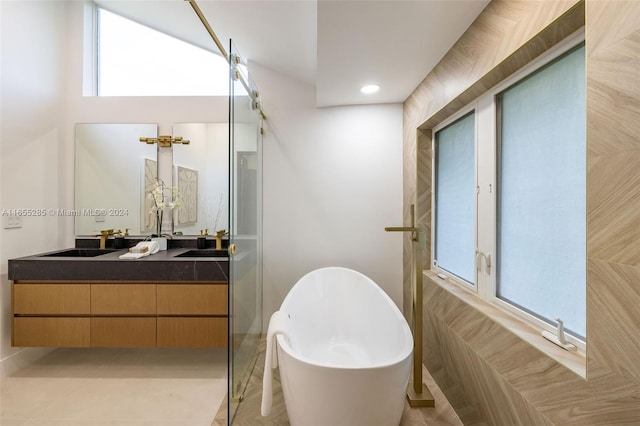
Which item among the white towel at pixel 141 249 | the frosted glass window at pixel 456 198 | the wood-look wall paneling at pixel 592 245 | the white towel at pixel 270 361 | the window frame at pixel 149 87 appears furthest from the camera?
the window frame at pixel 149 87

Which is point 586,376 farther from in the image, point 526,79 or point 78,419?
point 78,419

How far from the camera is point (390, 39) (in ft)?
5.23

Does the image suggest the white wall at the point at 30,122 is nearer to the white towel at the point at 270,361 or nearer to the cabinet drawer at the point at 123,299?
the cabinet drawer at the point at 123,299

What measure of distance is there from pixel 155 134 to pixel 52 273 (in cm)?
137

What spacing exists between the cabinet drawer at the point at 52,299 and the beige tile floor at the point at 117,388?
484 mm

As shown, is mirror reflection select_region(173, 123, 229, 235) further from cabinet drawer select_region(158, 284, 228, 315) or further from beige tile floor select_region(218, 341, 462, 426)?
beige tile floor select_region(218, 341, 462, 426)

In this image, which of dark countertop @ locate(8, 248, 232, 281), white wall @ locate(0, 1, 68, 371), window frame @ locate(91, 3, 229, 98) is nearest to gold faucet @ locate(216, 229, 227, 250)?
dark countertop @ locate(8, 248, 232, 281)

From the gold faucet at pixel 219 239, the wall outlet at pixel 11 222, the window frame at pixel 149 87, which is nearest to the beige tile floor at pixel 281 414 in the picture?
the gold faucet at pixel 219 239

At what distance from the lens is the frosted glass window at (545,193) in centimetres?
105

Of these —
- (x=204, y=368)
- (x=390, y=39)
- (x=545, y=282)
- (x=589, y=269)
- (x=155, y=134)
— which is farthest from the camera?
(x=155, y=134)

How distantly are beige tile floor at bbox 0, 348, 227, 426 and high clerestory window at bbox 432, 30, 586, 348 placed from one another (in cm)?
183

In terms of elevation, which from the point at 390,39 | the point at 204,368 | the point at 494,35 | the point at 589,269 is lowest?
the point at 204,368

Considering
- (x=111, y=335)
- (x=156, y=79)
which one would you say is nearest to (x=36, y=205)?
(x=111, y=335)

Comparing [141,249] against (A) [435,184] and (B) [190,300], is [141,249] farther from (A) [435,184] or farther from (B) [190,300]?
(A) [435,184]
